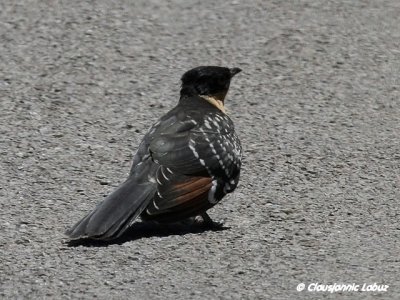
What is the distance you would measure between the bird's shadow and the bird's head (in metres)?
1.20

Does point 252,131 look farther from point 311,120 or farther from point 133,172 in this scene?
point 133,172

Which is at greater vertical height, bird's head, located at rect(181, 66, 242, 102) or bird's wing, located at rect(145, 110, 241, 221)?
bird's head, located at rect(181, 66, 242, 102)

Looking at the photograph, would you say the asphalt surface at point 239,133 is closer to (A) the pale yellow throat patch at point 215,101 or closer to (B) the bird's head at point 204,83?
(A) the pale yellow throat patch at point 215,101

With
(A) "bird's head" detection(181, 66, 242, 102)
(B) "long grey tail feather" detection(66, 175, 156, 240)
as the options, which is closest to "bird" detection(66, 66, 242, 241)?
(B) "long grey tail feather" detection(66, 175, 156, 240)

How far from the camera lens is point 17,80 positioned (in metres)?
10.8

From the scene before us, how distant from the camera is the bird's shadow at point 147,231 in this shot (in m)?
7.70

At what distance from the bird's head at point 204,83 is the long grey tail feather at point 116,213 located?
4.57 feet

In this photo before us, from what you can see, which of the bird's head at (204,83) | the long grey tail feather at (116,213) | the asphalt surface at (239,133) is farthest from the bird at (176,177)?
the bird's head at (204,83)

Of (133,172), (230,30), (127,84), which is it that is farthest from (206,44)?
(133,172)

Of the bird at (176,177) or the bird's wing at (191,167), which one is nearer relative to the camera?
the bird at (176,177)

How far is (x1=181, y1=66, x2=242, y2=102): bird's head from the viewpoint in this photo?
8.97m

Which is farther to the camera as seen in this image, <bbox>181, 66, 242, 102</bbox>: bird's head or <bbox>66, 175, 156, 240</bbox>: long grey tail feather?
<bbox>181, 66, 242, 102</bbox>: bird's head

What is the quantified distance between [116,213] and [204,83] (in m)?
1.77

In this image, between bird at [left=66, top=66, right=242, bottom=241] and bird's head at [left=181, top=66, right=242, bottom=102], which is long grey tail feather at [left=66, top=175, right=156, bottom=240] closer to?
bird at [left=66, top=66, right=242, bottom=241]
